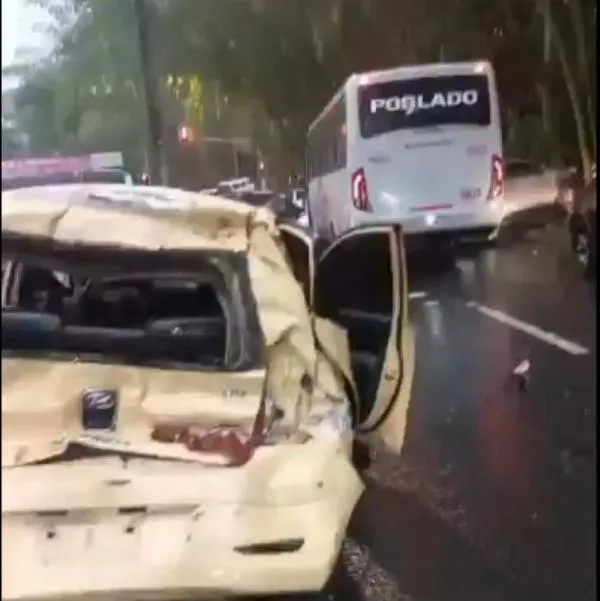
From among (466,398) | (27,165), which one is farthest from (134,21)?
(466,398)

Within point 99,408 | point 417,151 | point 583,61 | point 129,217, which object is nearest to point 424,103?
point 417,151

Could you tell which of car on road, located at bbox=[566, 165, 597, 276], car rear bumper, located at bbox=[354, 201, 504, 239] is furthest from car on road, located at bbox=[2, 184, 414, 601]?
car on road, located at bbox=[566, 165, 597, 276]

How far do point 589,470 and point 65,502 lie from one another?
0.49 metres

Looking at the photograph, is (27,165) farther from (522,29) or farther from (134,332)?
(522,29)

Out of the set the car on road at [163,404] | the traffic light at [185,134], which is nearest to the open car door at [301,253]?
the car on road at [163,404]

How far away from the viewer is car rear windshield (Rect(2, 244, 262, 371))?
34.6 inches

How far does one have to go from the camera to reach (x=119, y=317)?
3.01 ft

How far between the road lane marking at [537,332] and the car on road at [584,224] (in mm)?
66

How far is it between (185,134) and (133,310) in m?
0.17

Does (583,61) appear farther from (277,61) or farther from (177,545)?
(177,545)

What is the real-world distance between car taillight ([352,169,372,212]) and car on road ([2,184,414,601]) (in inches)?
3.2

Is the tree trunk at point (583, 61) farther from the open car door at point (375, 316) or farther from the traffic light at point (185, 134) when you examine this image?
the traffic light at point (185, 134)

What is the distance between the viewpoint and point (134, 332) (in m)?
0.92

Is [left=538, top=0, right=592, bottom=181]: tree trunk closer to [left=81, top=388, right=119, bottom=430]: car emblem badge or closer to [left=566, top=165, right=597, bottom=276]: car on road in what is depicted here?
[left=566, top=165, right=597, bottom=276]: car on road
